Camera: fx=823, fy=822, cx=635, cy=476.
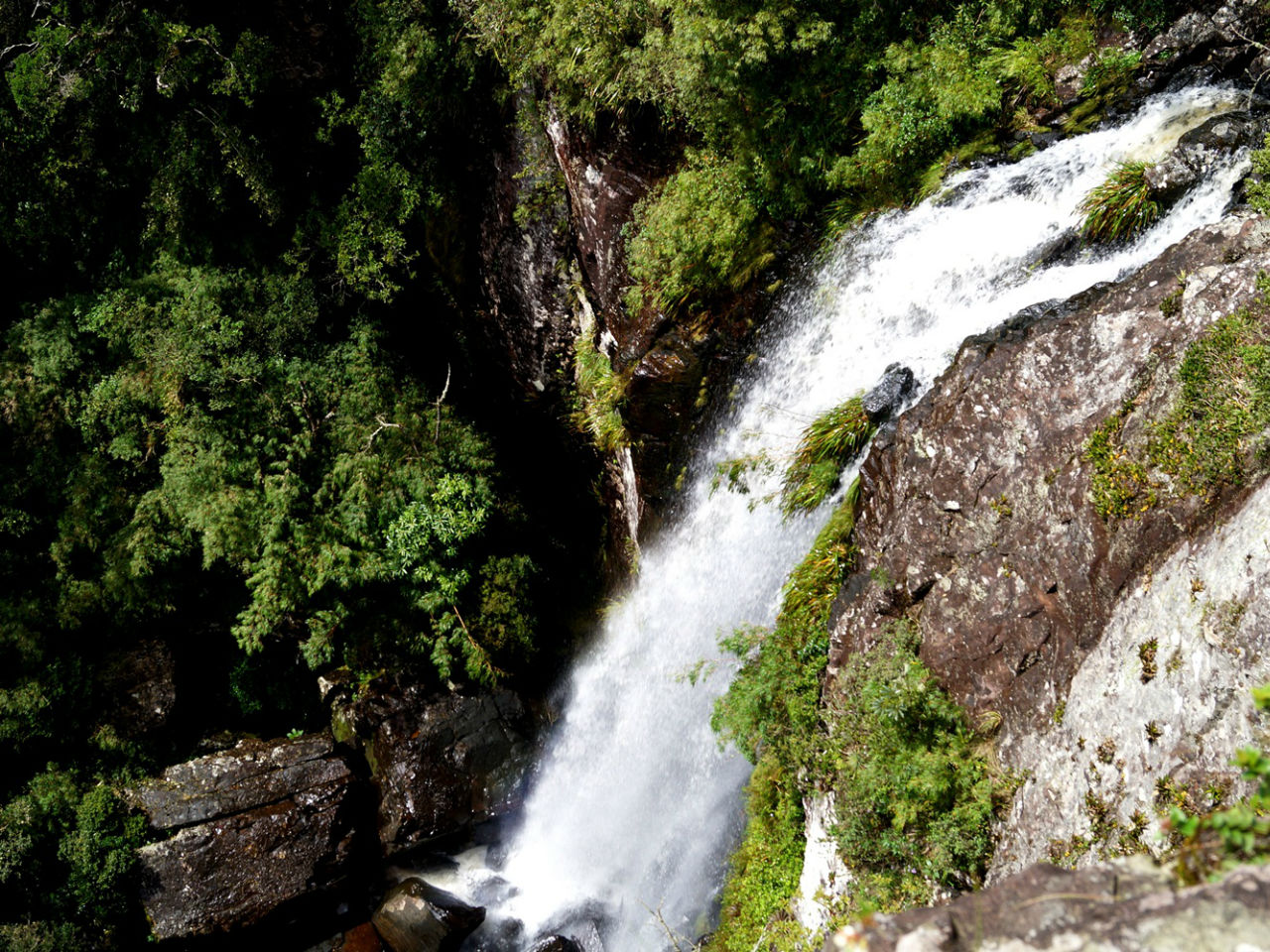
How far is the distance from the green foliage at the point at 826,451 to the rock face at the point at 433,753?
567cm

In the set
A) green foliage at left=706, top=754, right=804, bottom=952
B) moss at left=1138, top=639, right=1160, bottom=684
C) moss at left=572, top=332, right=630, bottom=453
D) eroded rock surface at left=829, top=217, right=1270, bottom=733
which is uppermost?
moss at left=572, top=332, right=630, bottom=453

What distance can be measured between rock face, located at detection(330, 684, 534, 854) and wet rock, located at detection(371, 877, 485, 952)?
0.70 m

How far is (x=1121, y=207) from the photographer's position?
23.5 ft

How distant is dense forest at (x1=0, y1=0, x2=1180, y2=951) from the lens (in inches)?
380

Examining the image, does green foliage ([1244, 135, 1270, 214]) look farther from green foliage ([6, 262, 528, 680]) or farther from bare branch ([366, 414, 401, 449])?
bare branch ([366, 414, 401, 449])

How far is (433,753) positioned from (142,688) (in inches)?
161

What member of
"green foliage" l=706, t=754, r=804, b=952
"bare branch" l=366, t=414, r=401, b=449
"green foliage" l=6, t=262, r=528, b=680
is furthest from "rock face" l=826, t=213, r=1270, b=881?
"bare branch" l=366, t=414, r=401, b=449

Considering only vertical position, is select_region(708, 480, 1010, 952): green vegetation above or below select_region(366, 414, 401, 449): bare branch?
below

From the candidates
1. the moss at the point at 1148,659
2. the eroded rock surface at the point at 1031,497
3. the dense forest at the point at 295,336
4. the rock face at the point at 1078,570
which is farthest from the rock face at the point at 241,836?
the moss at the point at 1148,659

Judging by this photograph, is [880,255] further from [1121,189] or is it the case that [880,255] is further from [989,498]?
[989,498]

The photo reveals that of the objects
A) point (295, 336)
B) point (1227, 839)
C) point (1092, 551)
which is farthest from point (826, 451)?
point (295, 336)

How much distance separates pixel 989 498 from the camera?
21.7ft

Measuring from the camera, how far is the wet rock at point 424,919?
10047 millimetres

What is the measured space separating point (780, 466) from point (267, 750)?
7.94 meters
